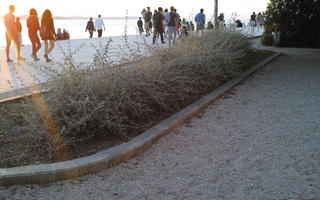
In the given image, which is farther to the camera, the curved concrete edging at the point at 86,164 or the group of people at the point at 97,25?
the group of people at the point at 97,25


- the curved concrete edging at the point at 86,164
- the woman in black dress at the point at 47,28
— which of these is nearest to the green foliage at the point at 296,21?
the woman in black dress at the point at 47,28

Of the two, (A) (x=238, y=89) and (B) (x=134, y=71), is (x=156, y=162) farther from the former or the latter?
(A) (x=238, y=89)

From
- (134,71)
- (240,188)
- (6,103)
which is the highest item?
(134,71)

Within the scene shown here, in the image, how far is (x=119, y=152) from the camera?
11.1 ft

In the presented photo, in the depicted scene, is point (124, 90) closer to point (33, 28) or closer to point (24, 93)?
point (24, 93)

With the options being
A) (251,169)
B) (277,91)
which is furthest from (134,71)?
(277,91)

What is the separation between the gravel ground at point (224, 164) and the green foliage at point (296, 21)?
11.8 meters

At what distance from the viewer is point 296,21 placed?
53.1ft

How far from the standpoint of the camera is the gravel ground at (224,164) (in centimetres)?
283

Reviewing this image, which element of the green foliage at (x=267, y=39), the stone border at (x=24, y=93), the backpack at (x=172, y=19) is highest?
the backpack at (x=172, y=19)

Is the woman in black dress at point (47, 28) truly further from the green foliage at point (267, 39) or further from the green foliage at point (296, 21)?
the green foliage at point (267, 39)

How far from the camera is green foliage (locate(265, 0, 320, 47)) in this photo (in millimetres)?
15727

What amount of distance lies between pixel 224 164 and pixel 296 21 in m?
15.1

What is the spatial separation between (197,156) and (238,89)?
3817mm
